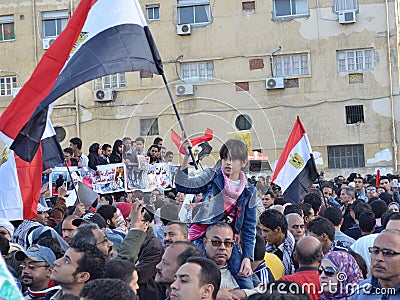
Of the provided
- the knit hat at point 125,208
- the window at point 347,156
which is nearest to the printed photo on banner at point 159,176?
the knit hat at point 125,208

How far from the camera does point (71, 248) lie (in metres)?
6.43

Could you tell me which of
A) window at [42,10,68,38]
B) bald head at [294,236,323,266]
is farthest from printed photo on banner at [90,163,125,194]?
window at [42,10,68,38]

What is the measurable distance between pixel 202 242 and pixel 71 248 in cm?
128

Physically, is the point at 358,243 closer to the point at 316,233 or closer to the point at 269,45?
the point at 316,233

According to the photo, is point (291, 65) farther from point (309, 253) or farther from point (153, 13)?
point (309, 253)

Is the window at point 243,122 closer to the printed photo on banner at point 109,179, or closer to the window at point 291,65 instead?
the printed photo on banner at point 109,179

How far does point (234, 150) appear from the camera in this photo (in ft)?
23.1

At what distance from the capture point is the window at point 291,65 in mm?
29547

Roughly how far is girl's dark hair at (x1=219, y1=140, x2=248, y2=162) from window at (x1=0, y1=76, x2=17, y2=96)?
Answer: 83.4 ft

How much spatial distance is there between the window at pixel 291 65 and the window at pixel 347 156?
9.70ft

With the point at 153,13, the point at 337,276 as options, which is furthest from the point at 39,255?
the point at 153,13

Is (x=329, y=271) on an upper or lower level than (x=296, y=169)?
lower

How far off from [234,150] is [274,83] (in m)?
22.5

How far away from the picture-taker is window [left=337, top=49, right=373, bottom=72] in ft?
95.9
